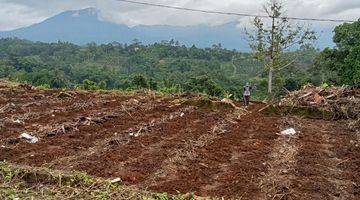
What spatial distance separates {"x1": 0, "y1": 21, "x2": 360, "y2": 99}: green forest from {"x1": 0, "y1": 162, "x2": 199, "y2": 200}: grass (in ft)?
54.1

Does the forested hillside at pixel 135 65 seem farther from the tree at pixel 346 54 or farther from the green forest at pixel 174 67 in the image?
the tree at pixel 346 54

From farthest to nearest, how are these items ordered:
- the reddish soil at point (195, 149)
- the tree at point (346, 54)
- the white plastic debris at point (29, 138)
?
the tree at point (346, 54), the white plastic debris at point (29, 138), the reddish soil at point (195, 149)

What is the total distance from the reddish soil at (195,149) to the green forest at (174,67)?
10.6 m

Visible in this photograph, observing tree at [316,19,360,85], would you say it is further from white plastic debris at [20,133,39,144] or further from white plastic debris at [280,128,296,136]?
white plastic debris at [20,133,39,144]

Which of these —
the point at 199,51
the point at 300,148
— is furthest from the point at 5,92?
the point at 199,51

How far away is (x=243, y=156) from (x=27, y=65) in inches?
2183

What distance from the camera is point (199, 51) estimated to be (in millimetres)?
78062

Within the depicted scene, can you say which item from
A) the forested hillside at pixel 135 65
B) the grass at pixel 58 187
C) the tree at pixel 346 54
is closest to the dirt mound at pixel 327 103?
the grass at pixel 58 187

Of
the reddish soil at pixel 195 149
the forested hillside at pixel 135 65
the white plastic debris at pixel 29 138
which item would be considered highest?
the white plastic debris at pixel 29 138

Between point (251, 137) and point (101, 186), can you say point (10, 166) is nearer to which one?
point (101, 186)

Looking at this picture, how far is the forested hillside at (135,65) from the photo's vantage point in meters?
44.7

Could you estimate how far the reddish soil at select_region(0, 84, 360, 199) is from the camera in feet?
22.9

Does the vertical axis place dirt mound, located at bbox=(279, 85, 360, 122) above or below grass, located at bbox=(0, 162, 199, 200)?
below

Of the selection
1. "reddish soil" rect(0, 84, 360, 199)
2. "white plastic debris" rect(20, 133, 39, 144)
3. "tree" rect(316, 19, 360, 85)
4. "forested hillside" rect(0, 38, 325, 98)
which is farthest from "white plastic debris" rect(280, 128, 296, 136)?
"forested hillside" rect(0, 38, 325, 98)
